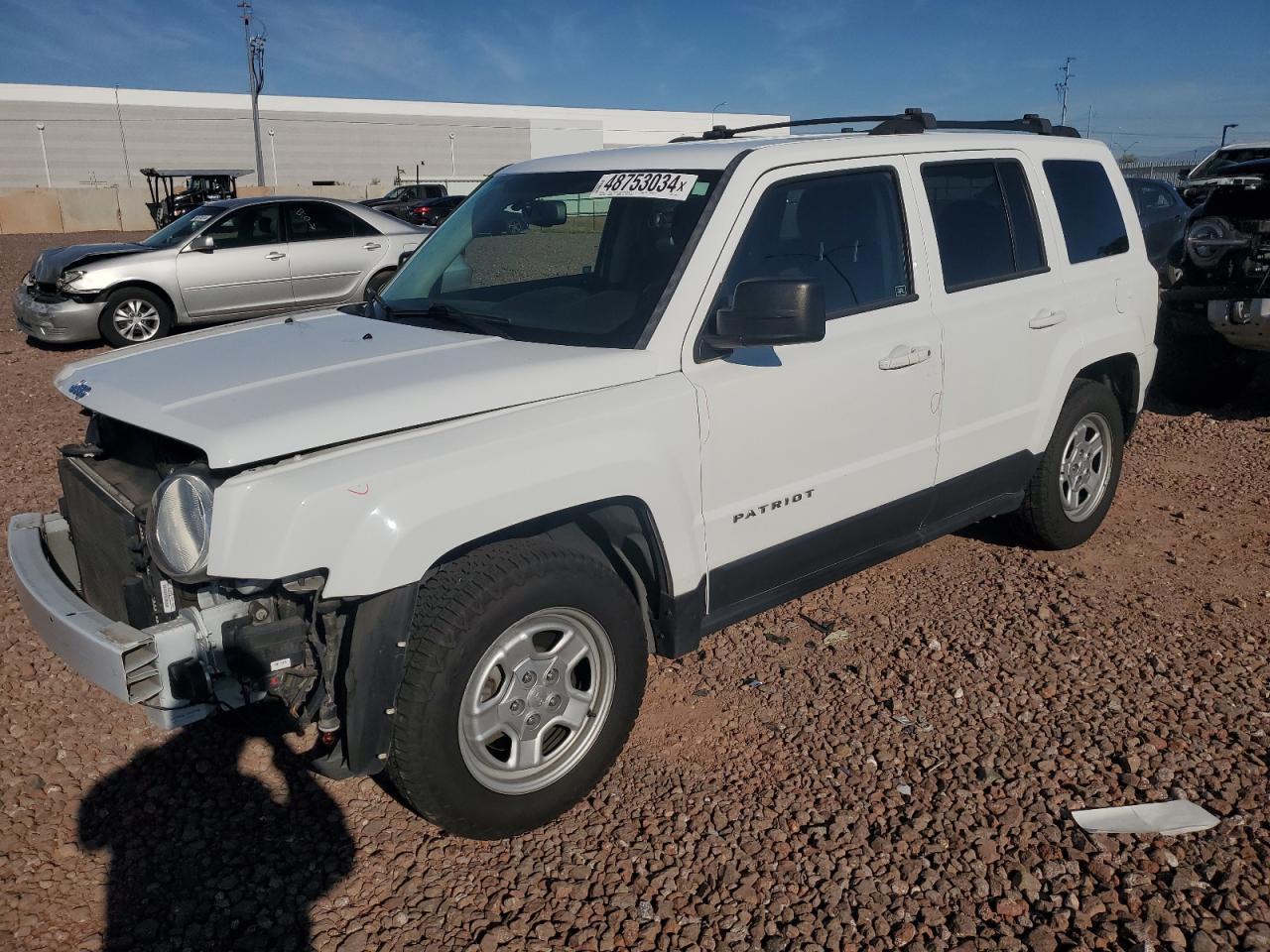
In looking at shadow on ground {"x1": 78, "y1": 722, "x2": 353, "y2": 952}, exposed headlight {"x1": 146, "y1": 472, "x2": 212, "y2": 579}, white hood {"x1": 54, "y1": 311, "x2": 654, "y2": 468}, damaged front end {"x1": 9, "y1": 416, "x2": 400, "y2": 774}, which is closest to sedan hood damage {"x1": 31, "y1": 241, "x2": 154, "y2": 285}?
white hood {"x1": 54, "y1": 311, "x2": 654, "y2": 468}

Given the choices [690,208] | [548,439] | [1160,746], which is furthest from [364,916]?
[1160,746]

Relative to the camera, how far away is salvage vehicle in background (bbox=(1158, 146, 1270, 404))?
23.6 ft

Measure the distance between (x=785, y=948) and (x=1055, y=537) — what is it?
3070 mm

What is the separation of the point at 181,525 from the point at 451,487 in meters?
0.71

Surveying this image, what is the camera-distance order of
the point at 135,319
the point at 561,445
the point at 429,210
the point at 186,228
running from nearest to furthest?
the point at 561,445 → the point at 135,319 → the point at 186,228 → the point at 429,210

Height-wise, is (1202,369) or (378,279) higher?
(378,279)

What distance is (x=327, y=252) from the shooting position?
11977 millimetres

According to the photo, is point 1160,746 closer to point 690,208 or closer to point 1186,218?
point 690,208

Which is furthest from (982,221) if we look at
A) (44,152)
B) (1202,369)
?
(44,152)

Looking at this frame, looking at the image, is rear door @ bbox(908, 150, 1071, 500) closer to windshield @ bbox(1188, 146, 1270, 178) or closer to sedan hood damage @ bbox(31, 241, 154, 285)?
sedan hood damage @ bbox(31, 241, 154, 285)

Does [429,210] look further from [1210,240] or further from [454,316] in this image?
[454,316]

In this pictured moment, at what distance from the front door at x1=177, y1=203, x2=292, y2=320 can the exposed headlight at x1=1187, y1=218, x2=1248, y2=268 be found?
9169mm

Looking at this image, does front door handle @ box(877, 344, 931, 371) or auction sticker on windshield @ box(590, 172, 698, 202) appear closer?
auction sticker on windshield @ box(590, 172, 698, 202)

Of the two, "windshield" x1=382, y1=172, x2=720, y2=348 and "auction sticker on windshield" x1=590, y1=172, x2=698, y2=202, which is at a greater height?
"auction sticker on windshield" x1=590, y1=172, x2=698, y2=202
